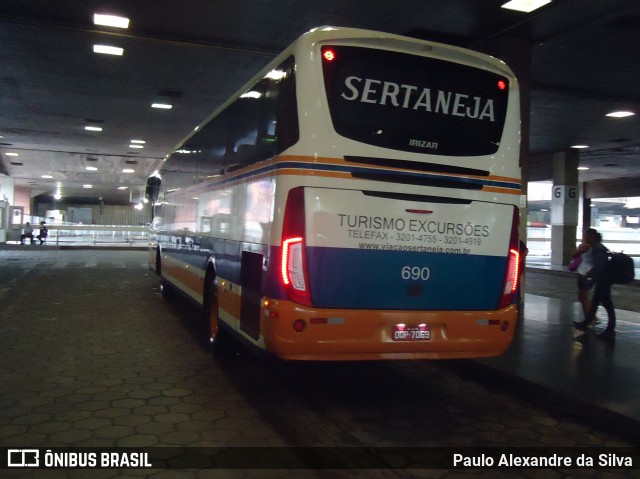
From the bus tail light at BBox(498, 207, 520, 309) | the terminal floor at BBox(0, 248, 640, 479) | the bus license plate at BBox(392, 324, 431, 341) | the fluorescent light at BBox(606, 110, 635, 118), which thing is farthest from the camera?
the fluorescent light at BBox(606, 110, 635, 118)

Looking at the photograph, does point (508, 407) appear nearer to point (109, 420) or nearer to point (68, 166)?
point (109, 420)

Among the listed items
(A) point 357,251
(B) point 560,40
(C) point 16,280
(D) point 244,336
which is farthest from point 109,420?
(C) point 16,280

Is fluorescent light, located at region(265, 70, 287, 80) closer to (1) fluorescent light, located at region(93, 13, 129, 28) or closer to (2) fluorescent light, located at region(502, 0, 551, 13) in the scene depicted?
(2) fluorescent light, located at region(502, 0, 551, 13)

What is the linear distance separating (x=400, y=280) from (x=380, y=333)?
1.84ft

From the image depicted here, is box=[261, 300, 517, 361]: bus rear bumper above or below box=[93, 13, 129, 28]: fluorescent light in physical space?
below

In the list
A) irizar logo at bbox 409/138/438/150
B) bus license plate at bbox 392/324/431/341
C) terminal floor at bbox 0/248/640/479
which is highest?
irizar logo at bbox 409/138/438/150

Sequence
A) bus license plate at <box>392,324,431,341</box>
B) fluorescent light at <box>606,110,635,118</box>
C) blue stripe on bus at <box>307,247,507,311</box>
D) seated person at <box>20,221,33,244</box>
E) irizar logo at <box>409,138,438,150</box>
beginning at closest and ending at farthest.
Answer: blue stripe on bus at <box>307,247,507,311</box>, bus license plate at <box>392,324,431,341</box>, irizar logo at <box>409,138,438,150</box>, fluorescent light at <box>606,110,635,118</box>, seated person at <box>20,221,33,244</box>

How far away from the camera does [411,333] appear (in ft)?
19.1

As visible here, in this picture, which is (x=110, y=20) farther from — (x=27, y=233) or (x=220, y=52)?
(x=27, y=233)

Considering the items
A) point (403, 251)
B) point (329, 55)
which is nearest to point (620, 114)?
point (403, 251)

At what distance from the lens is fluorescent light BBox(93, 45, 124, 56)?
11.8 m

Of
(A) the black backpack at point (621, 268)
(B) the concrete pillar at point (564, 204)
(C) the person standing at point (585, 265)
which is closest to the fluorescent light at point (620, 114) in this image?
(B) the concrete pillar at point (564, 204)

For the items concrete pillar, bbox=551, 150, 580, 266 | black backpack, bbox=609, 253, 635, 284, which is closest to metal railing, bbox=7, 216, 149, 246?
concrete pillar, bbox=551, 150, 580, 266

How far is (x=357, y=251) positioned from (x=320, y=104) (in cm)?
143
